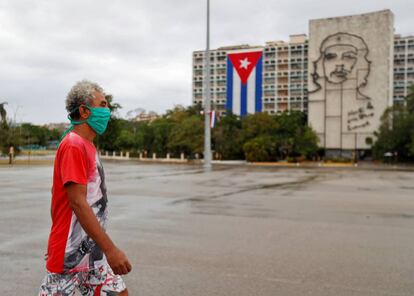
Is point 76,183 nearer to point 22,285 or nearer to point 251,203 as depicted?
point 22,285

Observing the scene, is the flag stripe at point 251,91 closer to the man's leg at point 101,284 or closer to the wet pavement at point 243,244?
the wet pavement at point 243,244

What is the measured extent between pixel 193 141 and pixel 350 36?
24454mm

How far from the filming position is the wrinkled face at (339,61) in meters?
60.2

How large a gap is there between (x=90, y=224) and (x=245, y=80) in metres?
34.2

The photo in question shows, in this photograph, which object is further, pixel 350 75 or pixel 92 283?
pixel 350 75

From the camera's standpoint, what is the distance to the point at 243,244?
7.04 metres

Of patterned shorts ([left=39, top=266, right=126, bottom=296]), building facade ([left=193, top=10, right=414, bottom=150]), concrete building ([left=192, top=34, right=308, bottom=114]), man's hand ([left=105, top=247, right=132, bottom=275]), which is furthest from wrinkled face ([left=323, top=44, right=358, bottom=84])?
man's hand ([left=105, top=247, right=132, bottom=275])

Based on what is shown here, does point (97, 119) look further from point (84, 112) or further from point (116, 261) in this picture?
point (116, 261)

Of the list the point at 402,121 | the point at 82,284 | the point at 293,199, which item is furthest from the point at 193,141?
the point at 82,284

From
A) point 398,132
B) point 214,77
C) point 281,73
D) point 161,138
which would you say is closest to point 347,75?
point 398,132

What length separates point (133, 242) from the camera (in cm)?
711

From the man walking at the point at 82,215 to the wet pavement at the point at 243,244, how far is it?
188 cm

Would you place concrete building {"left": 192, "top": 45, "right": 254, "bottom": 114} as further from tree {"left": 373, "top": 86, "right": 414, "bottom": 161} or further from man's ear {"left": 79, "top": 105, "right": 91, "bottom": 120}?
man's ear {"left": 79, "top": 105, "right": 91, "bottom": 120}

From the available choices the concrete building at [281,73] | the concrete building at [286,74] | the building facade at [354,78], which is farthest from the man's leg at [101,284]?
the concrete building at [286,74]
